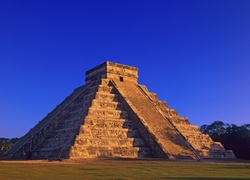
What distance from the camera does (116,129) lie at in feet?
81.8

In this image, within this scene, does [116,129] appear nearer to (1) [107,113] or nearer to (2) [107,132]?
(2) [107,132]

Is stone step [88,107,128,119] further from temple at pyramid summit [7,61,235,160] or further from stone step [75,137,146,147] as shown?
stone step [75,137,146,147]

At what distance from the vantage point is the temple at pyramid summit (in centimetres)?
2314

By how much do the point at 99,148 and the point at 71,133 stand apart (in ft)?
8.50

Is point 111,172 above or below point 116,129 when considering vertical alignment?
below

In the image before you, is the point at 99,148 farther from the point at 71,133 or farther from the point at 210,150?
the point at 210,150

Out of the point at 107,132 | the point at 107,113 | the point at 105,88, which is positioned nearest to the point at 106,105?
the point at 107,113

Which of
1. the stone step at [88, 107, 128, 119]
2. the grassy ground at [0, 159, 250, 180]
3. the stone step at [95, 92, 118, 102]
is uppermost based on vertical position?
the stone step at [95, 92, 118, 102]

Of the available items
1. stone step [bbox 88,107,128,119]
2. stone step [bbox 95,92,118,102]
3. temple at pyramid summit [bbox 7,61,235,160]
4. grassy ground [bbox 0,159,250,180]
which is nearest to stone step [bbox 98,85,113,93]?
temple at pyramid summit [bbox 7,61,235,160]

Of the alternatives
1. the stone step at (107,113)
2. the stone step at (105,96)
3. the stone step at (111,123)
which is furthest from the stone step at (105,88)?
the stone step at (111,123)

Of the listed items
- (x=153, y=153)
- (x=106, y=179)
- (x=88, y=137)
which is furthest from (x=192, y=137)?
(x=106, y=179)

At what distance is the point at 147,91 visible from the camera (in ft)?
109

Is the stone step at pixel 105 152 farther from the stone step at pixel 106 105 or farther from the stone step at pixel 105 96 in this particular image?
the stone step at pixel 105 96

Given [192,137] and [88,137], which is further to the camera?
[192,137]
